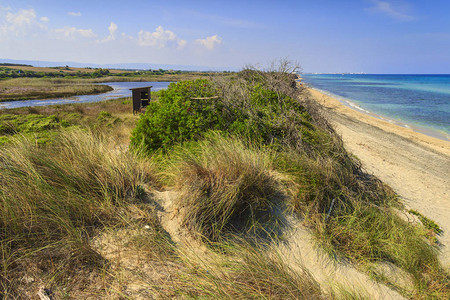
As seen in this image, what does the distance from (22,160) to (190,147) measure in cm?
296

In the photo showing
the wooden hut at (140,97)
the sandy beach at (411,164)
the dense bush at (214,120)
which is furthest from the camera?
the wooden hut at (140,97)

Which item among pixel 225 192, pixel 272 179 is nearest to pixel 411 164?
pixel 272 179

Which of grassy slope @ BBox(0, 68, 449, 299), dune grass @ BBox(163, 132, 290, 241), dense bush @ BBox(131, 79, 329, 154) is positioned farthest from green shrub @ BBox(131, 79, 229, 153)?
dune grass @ BBox(163, 132, 290, 241)

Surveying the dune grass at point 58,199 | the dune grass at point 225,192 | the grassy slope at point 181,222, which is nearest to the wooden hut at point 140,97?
the grassy slope at point 181,222

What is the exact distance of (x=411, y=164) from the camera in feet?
42.0

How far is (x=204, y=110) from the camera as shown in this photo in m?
6.70

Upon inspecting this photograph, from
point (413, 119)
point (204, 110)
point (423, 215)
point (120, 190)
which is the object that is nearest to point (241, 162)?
point (120, 190)

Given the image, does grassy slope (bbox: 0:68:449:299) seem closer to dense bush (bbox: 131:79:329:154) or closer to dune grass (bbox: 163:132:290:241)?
dune grass (bbox: 163:132:290:241)

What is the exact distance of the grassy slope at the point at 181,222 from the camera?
2592mm

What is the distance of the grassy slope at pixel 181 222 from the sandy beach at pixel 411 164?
8.57ft

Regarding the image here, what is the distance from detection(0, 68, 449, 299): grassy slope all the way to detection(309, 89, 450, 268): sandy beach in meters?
2.61

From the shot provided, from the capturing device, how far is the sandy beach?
824 cm

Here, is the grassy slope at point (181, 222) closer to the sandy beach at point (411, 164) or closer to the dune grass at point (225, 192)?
the dune grass at point (225, 192)

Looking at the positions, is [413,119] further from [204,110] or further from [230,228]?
[230,228]
